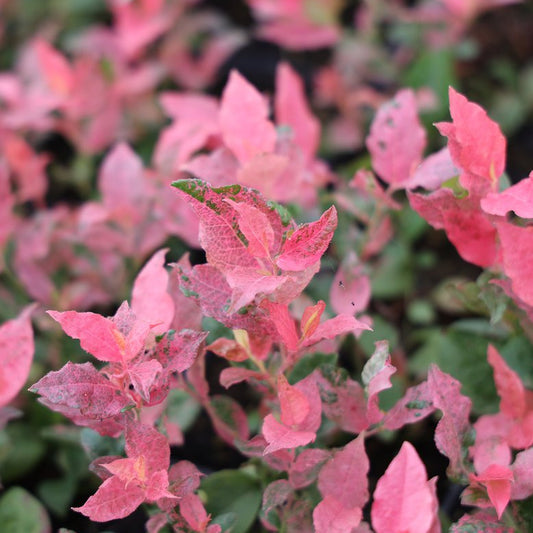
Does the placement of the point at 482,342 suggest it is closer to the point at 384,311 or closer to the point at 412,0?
the point at 384,311

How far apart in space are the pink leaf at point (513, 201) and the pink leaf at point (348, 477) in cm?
22

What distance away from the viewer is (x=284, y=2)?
50.9 inches

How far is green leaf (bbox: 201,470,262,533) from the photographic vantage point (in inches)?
27.0

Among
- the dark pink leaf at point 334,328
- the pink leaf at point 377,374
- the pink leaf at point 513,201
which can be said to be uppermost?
the pink leaf at point 513,201

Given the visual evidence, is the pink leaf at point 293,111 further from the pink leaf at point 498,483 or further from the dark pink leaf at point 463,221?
the pink leaf at point 498,483

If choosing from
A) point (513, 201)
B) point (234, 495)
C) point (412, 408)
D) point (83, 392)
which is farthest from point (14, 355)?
point (513, 201)

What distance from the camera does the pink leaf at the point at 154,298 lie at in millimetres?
599

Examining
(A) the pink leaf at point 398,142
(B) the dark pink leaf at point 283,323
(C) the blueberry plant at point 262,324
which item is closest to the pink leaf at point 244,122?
(C) the blueberry plant at point 262,324

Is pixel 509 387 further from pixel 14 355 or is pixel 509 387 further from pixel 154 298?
pixel 14 355

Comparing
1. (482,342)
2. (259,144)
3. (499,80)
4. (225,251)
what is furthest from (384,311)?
(499,80)

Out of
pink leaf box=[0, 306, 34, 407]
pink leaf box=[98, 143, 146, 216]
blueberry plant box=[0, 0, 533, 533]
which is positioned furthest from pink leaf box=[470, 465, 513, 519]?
pink leaf box=[98, 143, 146, 216]

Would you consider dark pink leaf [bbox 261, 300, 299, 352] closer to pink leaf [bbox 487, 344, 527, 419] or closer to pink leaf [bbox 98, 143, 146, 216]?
pink leaf [bbox 487, 344, 527, 419]

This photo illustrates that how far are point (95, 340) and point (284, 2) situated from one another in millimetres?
936

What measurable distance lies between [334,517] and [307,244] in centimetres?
22
